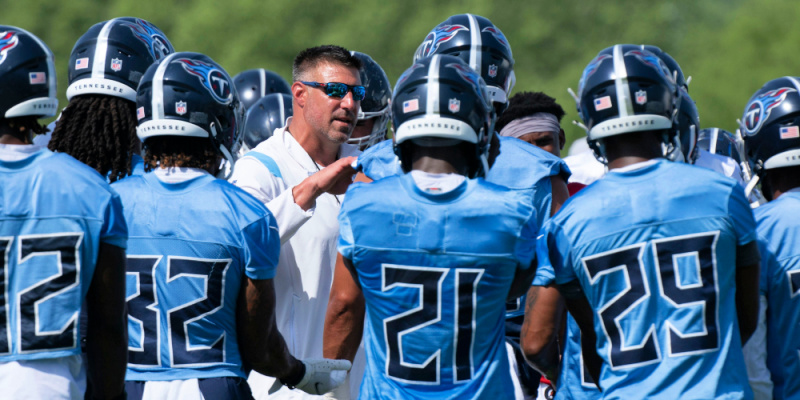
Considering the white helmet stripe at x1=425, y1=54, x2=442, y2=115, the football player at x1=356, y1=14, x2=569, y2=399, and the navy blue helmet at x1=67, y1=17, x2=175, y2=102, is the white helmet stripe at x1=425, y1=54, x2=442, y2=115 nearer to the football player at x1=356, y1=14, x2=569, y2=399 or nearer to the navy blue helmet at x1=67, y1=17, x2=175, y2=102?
the football player at x1=356, y1=14, x2=569, y2=399

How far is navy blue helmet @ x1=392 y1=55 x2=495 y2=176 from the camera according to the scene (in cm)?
384

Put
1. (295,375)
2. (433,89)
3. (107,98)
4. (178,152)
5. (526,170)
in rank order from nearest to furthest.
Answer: (433,89) < (178,152) < (295,375) < (526,170) < (107,98)

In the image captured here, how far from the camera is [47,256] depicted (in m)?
3.52

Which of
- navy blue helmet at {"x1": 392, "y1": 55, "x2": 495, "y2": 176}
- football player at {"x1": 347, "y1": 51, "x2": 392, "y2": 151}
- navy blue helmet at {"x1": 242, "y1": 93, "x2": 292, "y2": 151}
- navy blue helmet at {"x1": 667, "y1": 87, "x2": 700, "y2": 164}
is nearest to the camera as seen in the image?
Answer: navy blue helmet at {"x1": 392, "y1": 55, "x2": 495, "y2": 176}

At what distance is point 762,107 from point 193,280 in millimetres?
2547

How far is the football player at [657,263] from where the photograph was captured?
374 centimetres

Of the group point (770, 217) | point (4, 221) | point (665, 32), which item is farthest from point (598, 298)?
point (665, 32)

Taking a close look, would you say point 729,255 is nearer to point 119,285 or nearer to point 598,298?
point 598,298

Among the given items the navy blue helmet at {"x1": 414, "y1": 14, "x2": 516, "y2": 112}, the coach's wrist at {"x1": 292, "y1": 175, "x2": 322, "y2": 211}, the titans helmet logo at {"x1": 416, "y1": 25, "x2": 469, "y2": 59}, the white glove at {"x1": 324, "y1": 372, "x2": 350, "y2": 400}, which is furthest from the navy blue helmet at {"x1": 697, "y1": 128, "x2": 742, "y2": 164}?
the coach's wrist at {"x1": 292, "y1": 175, "x2": 322, "y2": 211}

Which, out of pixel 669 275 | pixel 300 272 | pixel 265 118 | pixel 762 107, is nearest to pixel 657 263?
pixel 669 275

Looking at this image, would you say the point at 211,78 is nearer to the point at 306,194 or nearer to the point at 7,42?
the point at 306,194

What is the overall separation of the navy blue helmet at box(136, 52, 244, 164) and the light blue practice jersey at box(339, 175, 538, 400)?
31.6 inches

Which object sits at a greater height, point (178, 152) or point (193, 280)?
point (178, 152)

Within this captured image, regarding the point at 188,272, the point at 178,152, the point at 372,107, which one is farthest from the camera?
the point at 372,107
